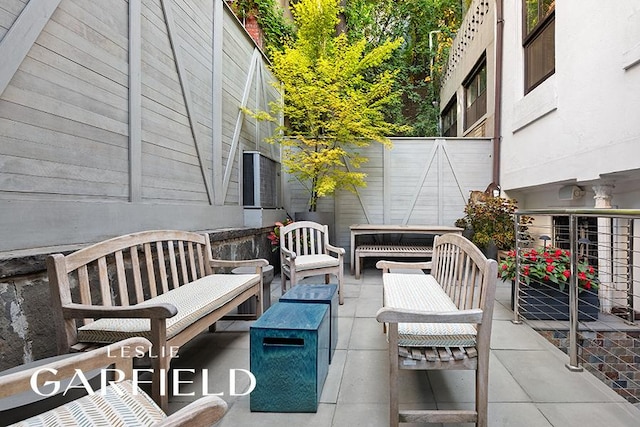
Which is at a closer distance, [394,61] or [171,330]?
[171,330]

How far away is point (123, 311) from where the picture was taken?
159cm

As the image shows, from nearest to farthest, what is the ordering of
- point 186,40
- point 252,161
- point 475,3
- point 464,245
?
point 464,245 → point 186,40 → point 252,161 → point 475,3

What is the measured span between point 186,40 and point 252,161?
1778 millimetres

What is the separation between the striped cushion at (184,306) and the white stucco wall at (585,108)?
134 inches

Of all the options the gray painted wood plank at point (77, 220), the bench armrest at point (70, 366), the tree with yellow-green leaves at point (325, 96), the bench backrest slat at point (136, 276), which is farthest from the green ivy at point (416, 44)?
the bench armrest at point (70, 366)

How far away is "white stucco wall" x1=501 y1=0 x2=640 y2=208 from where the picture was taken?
2.85 meters

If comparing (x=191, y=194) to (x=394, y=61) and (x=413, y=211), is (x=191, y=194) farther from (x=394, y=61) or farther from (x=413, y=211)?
(x=394, y=61)

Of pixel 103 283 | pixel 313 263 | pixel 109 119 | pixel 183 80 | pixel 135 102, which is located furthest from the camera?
pixel 313 263

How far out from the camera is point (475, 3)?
22.6ft

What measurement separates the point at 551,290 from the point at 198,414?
354 centimetres

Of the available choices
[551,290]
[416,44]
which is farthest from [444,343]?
[416,44]

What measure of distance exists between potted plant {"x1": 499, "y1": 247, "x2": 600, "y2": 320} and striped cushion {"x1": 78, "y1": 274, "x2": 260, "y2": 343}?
2.58 m

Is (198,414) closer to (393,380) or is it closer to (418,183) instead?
(393,380)

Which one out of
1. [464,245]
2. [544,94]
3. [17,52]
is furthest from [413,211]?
[17,52]
